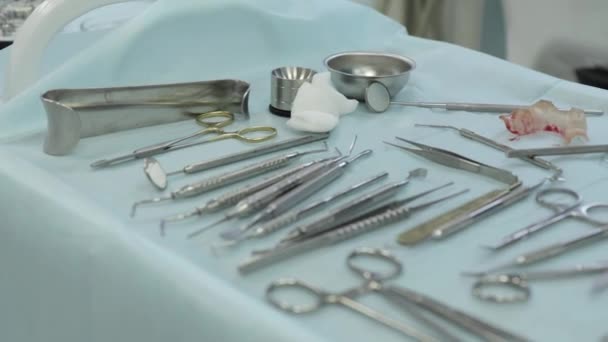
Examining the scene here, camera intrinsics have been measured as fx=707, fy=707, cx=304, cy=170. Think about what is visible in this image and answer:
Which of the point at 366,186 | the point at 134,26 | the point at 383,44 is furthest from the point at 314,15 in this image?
the point at 366,186

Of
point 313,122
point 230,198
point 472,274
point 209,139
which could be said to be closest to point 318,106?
point 313,122

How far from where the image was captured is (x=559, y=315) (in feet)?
1.75

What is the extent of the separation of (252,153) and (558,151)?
13.8 inches

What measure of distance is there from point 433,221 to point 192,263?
0.73 ft

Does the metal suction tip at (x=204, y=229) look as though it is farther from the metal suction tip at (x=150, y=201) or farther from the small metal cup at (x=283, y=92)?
the small metal cup at (x=283, y=92)

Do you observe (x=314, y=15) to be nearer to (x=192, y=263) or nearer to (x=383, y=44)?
(x=383, y=44)

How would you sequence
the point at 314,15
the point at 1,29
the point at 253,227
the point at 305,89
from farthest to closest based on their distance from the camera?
the point at 1,29 → the point at 314,15 → the point at 305,89 → the point at 253,227

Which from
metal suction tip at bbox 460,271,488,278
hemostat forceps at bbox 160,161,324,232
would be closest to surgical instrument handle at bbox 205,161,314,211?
hemostat forceps at bbox 160,161,324,232

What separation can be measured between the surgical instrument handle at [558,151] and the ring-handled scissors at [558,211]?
0.09m

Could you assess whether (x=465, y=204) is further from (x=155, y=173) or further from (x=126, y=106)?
(x=126, y=106)

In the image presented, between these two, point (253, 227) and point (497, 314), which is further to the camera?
point (253, 227)

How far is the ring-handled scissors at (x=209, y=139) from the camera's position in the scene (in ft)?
2.52

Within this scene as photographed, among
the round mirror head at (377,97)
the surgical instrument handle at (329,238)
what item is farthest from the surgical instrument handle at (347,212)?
the round mirror head at (377,97)

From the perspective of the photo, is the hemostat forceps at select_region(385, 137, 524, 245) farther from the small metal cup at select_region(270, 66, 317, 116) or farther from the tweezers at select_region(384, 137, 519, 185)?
the small metal cup at select_region(270, 66, 317, 116)
